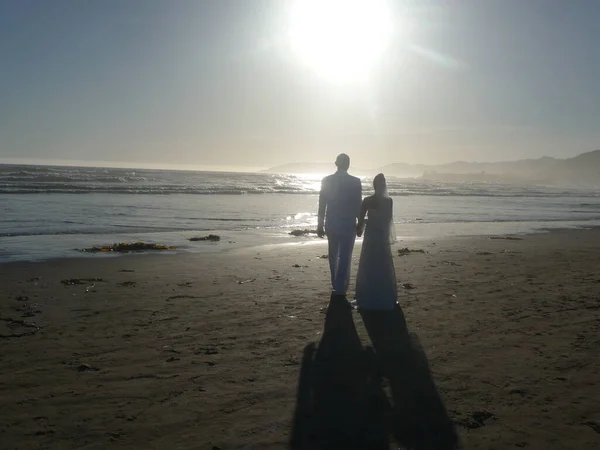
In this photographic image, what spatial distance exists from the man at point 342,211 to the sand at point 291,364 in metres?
0.68

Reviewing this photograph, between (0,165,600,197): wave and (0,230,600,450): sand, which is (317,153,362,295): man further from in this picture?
(0,165,600,197): wave

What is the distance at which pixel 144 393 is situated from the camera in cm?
409

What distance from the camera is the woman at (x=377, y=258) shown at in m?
6.83

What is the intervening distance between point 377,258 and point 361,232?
0.42 metres

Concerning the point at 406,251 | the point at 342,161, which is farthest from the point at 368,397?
the point at 406,251

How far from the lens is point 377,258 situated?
6965mm

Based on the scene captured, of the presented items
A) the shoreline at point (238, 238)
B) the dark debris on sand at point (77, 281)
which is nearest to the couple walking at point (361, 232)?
the dark debris on sand at point (77, 281)

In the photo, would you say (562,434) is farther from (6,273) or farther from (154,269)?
(6,273)

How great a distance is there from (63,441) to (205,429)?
0.93 metres

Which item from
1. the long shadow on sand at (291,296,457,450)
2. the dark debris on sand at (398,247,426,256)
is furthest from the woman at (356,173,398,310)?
the dark debris on sand at (398,247,426,256)

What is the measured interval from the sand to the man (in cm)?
68

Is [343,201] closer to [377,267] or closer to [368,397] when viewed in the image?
[377,267]

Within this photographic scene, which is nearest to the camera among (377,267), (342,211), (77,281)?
(377,267)

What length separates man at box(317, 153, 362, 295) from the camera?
7.26 m
